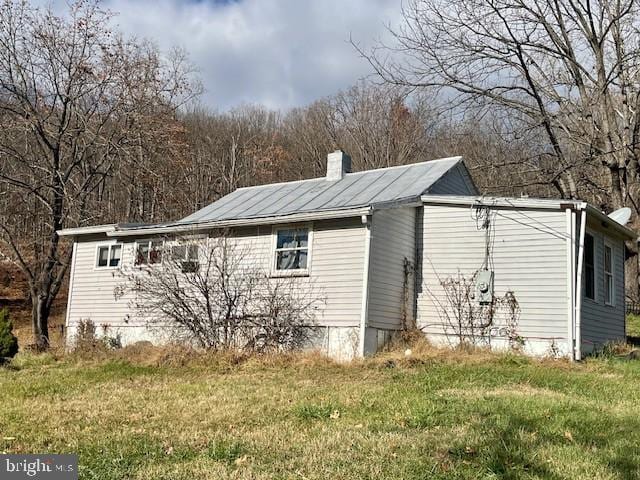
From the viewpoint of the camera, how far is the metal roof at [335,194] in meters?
13.7

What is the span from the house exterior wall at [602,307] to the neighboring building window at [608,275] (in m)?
0.15

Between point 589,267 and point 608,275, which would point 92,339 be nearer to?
point 589,267

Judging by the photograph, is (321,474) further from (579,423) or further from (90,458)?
(579,423)

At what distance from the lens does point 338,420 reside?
250 inches

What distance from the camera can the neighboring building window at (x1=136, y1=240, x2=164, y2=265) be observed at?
15.5 metres

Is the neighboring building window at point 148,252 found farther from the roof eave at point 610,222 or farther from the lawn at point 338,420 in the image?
the roof eave at point 610,222

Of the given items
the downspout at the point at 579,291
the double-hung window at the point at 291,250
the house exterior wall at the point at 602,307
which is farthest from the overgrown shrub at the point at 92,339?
the house exterior wall at the point at 602,307

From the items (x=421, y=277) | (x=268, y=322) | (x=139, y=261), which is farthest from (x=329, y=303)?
(x=139, y=261)

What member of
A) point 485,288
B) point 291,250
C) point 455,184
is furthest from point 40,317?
point 485,288

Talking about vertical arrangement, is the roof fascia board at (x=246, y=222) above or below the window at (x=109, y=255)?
above

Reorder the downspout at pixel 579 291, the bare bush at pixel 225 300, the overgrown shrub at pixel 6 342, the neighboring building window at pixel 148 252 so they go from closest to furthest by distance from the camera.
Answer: the downspout at pixel 579 291, the bare bush at pixel 225 300, the overgrown shrub at pixel 6 342, the neighboring building window at pixel 148 252

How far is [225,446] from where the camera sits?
17.4 ft

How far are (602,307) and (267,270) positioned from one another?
7782 millimetres

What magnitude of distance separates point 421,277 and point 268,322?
12.0 ft
